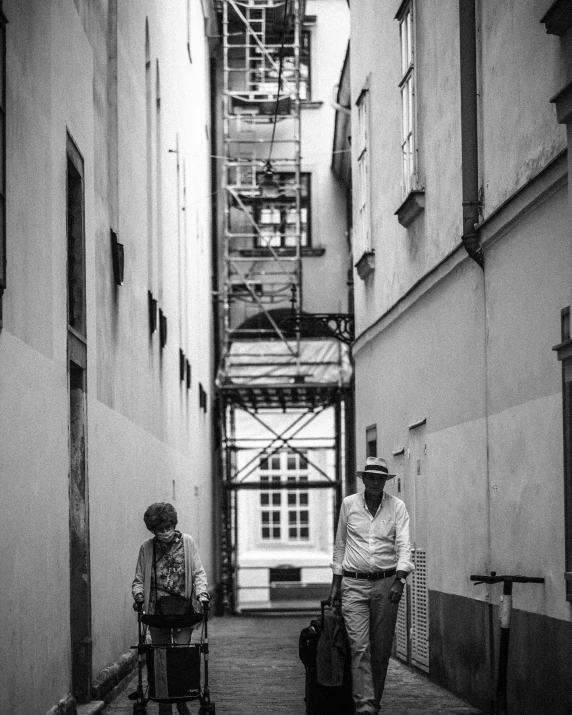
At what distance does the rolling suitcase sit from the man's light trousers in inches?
6.0

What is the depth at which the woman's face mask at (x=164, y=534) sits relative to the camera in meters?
9.53

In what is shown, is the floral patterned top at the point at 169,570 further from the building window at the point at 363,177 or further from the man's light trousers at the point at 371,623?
the building window at the point at 363,177

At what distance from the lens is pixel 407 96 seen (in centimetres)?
1465

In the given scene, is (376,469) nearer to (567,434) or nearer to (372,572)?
(372,572)

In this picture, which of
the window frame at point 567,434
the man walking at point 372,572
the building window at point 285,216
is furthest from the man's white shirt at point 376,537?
the building window at point 285,216

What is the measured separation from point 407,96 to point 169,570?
692 centimetres

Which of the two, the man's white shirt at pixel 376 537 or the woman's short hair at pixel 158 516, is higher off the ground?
the woman's short hair at pixel 158 516

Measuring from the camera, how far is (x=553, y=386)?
8820 mm

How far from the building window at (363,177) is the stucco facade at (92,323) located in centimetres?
266

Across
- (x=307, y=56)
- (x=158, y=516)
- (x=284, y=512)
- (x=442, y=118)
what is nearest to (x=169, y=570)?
(x=158, y=516)

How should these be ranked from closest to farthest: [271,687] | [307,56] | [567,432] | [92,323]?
[567,432] < [92,323] < [271,687] < [307,56]

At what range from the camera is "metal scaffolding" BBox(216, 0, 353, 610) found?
2833 cm

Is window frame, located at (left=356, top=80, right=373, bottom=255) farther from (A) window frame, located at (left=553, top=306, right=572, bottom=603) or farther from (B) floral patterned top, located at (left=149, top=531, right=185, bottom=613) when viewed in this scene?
(A) window frame, located at (left=553, top=306, right=572, bottom=603)

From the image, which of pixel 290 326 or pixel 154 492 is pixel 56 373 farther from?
pixel 290 326
